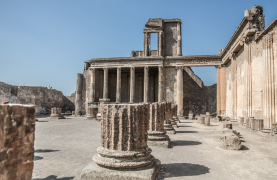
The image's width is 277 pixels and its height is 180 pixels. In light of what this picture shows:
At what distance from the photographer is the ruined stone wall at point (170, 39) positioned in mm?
24922

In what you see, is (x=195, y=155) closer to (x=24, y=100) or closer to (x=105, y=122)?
(x=105, y=122)

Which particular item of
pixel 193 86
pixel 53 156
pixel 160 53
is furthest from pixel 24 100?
pixel 53 156

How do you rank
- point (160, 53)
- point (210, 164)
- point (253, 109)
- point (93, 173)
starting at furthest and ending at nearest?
point (160, 53), point (253, 109), point (210, 164), point (93, 173)

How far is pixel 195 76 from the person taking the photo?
27.8 m

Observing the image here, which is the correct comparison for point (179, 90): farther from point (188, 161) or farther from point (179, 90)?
point (188, 161)

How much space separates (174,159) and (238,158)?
1569 millimetres

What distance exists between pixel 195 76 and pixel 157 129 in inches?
887

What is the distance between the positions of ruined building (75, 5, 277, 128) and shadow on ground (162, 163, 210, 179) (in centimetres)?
777

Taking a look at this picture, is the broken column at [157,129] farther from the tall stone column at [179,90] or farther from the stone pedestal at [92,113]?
the tall stone column at [179,90]

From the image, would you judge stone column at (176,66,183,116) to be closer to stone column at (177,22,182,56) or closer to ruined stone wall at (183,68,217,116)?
stone column at (177,22,182,56)

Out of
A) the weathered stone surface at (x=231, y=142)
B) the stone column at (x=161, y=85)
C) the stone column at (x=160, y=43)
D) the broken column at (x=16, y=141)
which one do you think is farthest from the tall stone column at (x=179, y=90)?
the broken column at (x=16, y=141)

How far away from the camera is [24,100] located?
80.2 feet

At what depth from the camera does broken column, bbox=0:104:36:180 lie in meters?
2.10

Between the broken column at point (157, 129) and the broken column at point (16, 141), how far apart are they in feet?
14.1
